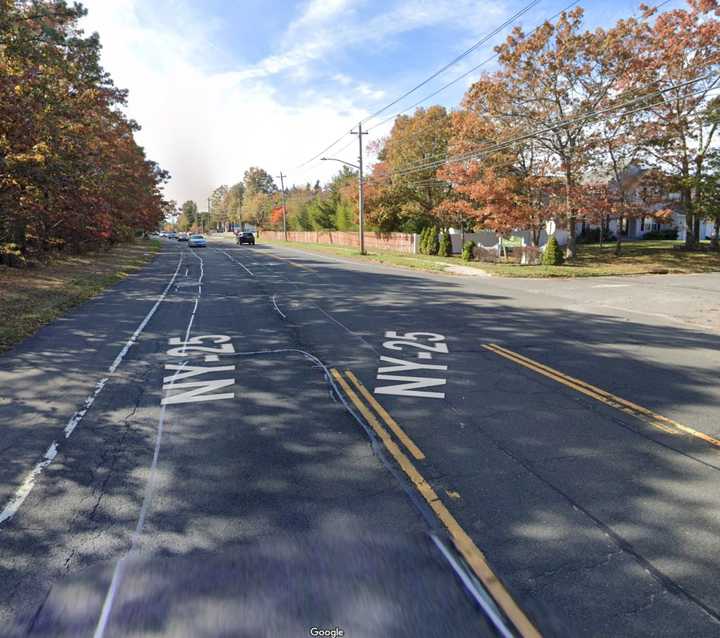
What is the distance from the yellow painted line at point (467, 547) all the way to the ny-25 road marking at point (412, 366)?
1.23 m

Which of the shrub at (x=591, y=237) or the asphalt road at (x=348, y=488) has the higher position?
the shrub at (x=591, y=237)

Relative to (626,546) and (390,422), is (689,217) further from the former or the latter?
(626,546)

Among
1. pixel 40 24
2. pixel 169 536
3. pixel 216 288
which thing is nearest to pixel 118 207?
pixel 40 24

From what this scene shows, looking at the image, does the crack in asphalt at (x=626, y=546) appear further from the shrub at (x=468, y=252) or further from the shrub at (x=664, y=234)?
the shrub at (x=664, y=234)

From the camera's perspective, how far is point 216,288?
59.2 feet

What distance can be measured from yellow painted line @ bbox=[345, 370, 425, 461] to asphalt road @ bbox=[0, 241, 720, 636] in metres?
0.05

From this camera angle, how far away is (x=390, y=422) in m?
5.53

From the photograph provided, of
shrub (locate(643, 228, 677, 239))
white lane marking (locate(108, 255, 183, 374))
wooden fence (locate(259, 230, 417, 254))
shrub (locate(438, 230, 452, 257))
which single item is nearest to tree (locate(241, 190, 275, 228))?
wooden fence (locate(259, 230, 417, 254))

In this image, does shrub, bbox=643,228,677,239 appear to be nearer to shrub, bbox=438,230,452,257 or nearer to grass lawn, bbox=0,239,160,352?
shrub, bbox=438,230,452,257

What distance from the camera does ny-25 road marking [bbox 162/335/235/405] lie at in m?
6.50

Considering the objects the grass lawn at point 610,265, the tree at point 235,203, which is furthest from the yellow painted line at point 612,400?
the tree at point 235,203

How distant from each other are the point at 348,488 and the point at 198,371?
168 inches

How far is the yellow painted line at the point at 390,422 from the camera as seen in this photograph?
15.9 feet
